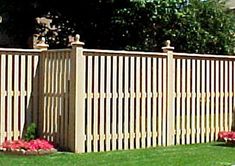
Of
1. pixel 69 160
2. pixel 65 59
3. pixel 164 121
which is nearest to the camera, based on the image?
pixel 69 160

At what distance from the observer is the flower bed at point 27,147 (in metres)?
12.9

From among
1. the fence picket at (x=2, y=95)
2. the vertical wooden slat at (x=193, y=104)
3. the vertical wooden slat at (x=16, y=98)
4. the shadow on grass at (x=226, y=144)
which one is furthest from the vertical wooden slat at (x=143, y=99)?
the fence picket at (x=2, y=95)

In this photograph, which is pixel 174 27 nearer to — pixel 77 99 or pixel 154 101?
pixel 154 101

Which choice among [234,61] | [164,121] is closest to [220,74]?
[234,61]

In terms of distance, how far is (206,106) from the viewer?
16.0 m

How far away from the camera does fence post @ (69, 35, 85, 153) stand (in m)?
13.5

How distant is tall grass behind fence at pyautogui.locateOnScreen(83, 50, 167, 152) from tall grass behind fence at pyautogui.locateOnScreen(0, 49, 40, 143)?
1.27 m

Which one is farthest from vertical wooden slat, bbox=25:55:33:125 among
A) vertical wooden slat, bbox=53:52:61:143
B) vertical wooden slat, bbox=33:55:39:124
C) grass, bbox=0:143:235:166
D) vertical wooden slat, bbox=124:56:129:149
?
vertical wooden slat, bbox=124:56:129:149

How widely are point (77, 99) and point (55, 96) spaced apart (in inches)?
31.7

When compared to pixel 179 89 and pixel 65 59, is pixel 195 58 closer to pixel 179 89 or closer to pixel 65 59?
pixel 179 89

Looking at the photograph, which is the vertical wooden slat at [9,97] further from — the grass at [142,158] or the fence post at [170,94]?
the fence post at [170,94]

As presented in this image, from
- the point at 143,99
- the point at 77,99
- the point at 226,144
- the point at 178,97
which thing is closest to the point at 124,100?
the point at 143,99

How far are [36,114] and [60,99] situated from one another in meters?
0.73

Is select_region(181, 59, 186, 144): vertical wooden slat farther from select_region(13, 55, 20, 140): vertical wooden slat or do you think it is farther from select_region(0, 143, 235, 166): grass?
select_region(13, 55, 20, 140): vertical wooden slat
